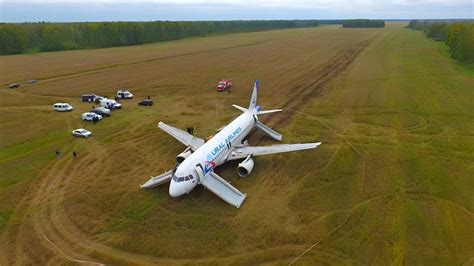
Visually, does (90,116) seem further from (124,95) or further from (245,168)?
(245,168)

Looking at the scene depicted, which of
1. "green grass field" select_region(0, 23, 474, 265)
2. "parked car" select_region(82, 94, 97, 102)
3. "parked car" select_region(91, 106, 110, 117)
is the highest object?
"parked car" select_region(82, 94, 97, 102)

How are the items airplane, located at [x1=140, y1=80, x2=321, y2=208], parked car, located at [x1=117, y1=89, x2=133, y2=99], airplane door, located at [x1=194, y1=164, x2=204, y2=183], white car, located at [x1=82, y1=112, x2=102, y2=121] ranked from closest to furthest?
airplane, located at [x1=140, y1=80, x2=321, y2=208], airplane door, located at [x1=194, y1=164, x2=204, y2=183], white car, located at [x1=82, y1=112, x2=102, y2=121], parked car, located at [x1=117, y1=89, x2=133, y2=99]

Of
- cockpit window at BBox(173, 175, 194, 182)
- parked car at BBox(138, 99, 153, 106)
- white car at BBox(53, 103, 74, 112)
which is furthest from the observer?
parked car at BBox(138, 99, 153, 106)

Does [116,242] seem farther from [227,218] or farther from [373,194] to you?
[373,194]

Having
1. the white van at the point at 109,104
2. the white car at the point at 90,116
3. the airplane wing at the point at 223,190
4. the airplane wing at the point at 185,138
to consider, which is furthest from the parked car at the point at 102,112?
the airplane wing at the point at 223,190

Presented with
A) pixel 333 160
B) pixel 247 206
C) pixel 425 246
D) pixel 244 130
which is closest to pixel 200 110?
pixel 244 130

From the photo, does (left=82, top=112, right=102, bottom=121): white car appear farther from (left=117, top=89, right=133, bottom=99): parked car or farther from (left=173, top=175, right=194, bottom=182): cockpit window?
(left=173, top=175, right=194, bottom=182): cockpit window

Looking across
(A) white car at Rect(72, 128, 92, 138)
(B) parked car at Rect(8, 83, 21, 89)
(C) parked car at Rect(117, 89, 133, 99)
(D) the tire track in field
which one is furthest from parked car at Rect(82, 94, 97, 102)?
(D) the tire track in field
